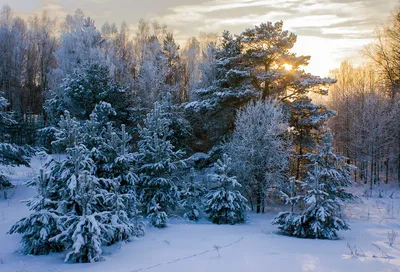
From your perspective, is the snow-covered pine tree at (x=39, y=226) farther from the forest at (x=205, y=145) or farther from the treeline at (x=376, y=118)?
the treeline at (x=376, y=118)

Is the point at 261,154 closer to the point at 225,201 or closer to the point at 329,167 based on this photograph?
the point at 225,201

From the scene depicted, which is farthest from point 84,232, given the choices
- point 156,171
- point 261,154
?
point 261,154

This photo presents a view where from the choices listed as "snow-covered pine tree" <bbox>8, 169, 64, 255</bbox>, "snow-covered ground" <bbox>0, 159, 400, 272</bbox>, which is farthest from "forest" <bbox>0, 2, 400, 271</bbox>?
"snow-covered ground" <bbox>0, 159, 400, 272</bbox>

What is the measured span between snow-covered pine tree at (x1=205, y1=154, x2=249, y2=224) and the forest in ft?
0.22

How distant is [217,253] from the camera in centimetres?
804

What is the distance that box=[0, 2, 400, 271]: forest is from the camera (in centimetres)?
932

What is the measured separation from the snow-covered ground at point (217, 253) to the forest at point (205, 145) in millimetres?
572

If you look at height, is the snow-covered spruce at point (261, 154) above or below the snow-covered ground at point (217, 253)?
above

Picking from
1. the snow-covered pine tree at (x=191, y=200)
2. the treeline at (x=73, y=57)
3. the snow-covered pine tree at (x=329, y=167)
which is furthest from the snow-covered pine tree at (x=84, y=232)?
the treeline at (x=73, y=57)

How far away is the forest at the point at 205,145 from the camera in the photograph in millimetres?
9320

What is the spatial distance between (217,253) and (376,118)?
825 inches

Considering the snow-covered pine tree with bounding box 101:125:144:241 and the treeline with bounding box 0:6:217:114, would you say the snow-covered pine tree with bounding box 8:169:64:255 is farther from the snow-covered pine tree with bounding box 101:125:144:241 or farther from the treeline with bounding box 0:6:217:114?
the treeline with bounding box 0:6:217:114

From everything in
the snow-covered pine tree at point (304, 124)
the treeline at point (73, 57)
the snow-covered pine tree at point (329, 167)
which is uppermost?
the treeline at point (73, 57)

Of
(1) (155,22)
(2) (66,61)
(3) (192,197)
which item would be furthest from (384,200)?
(1) (155,22)
